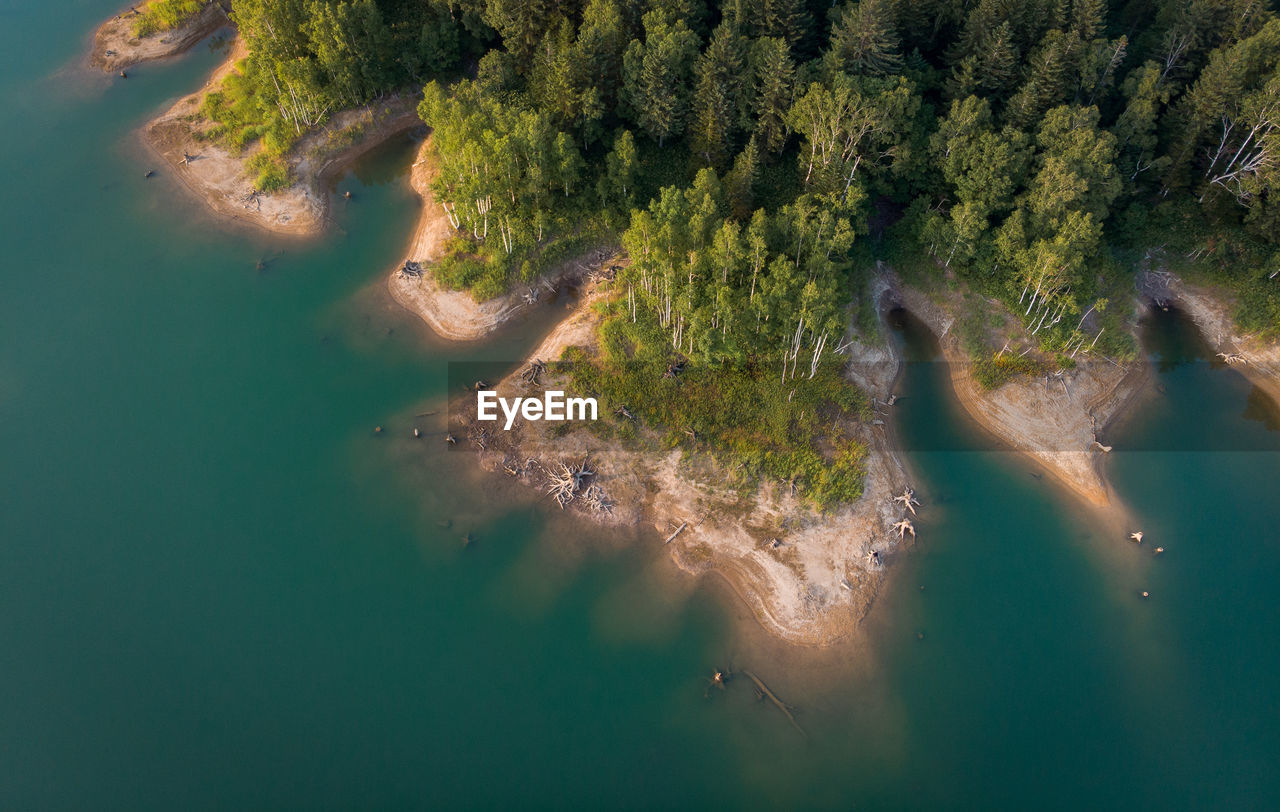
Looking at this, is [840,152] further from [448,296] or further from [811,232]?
[448,296]

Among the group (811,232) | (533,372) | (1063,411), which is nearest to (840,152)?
(811,232)

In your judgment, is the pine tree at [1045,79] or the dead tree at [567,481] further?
the pine tree at [1045,79]

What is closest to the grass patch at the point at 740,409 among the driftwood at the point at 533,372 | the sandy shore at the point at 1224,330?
the driftwood at the point at 533,372

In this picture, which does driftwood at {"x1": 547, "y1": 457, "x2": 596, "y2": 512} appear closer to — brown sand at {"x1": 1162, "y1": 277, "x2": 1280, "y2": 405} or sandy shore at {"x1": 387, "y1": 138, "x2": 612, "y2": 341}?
sandy shore at {"x1": 387, "y1": 138, "x2": 612, "y2": 341}

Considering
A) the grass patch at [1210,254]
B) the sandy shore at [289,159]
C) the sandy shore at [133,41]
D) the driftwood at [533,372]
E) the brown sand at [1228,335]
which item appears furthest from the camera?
the sandy shore at [133,41]

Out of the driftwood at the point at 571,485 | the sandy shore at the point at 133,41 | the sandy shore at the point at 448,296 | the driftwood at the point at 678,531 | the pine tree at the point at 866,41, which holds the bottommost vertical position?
the driftwood at the point at 678,531

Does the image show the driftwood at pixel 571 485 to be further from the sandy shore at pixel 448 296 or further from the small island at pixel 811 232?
the sandy shore at pixel 448 296
